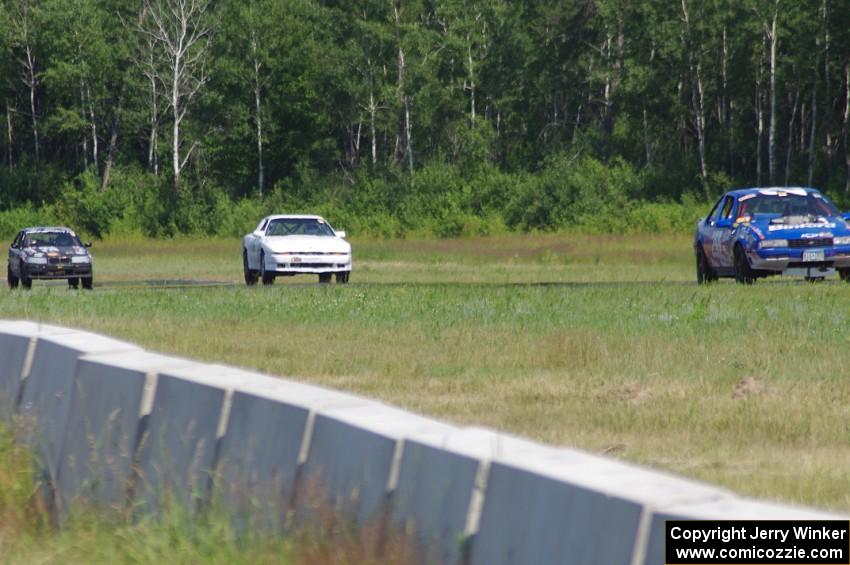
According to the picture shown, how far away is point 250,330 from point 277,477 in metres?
14.0

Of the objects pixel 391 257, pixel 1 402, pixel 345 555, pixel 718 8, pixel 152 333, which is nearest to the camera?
pixel 345 555

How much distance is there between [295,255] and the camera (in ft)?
121

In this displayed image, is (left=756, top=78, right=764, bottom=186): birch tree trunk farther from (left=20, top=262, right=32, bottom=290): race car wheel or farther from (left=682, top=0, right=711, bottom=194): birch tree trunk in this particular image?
(left=20, top=262, right=32, bottom=290): race car wheel

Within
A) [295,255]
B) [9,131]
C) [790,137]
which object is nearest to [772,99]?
[790,137]

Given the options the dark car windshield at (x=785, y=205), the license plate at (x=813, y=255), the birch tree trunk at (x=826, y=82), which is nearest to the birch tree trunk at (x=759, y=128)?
the birch tree trunk at (x=826, y=82)

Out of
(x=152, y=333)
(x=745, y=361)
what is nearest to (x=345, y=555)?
(x=745, y=361)

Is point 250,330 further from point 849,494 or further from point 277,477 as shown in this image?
point 277,477

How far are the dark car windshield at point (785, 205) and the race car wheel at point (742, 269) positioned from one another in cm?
66

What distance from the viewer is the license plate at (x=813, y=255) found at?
2806 centimetres

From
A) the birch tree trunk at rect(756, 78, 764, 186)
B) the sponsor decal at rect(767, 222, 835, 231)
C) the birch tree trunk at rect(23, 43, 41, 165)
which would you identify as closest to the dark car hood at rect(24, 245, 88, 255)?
the sponsor decal at rect(767, 222, 835, 231)

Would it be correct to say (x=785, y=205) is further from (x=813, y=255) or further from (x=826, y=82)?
(x=826, y=82)

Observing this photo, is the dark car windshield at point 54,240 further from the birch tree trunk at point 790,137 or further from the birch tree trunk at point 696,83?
the birch tree trunk at point 790,137

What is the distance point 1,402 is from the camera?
995 centimetres

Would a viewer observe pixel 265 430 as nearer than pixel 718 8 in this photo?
Yes
